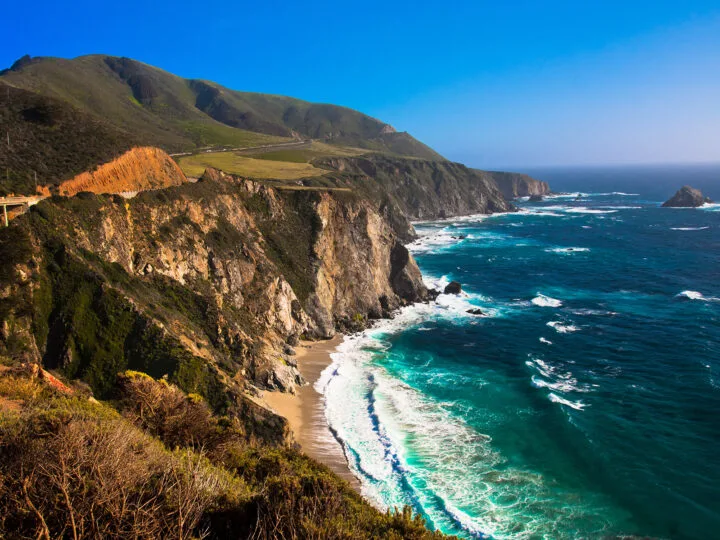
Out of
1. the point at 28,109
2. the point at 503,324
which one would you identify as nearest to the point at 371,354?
the point at 503,324

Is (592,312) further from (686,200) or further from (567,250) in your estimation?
(686,200)

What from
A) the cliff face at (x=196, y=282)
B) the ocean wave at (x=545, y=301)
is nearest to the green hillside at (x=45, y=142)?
the cliff face at (x=196, y=282)

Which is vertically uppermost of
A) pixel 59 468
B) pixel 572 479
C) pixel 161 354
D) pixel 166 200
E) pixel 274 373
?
pixel 166 200

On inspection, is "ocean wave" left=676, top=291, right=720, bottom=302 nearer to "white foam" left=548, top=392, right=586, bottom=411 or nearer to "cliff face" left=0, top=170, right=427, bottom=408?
"cliff face" left=0, top=170, right=427, bottom=408

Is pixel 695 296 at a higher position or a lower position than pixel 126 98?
lower

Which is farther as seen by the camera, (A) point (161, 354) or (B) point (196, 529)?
(A) point (161, 354)

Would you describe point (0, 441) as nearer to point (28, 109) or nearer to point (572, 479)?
point (572, 479)

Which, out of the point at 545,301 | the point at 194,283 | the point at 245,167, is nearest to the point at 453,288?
the point at 545,301
